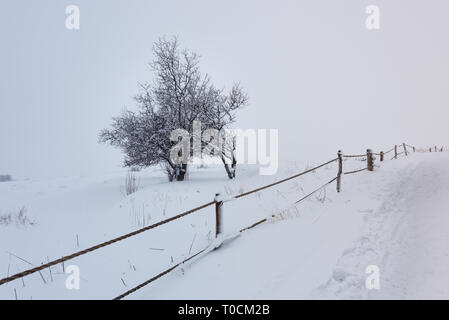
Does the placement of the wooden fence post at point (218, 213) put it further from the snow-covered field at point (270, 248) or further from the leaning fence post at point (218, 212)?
the snow-covered field at point (270, 248)

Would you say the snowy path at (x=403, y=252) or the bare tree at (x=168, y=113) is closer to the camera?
the snowy path at (x=403, y=252)

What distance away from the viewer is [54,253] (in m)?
5.34

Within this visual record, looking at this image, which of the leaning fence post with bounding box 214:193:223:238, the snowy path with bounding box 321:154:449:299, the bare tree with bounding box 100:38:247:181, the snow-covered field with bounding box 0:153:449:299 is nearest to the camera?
the snowy path with bounding box 321:154:449:299

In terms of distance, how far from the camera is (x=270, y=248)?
3846 mm

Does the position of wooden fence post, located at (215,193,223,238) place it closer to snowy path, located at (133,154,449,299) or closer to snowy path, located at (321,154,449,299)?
snowy path, located at (133,154,449,299)

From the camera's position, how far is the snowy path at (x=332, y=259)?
2738mm

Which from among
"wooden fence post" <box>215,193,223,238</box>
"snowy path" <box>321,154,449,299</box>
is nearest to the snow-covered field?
"snowy path" <box>321,154,449,299</box>

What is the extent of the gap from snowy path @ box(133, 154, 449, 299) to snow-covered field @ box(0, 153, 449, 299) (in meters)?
0.02

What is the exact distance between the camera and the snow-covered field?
113 inches

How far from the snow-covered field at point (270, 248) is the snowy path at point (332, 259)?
0.05 feet

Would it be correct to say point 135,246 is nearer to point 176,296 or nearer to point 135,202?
point 176,296

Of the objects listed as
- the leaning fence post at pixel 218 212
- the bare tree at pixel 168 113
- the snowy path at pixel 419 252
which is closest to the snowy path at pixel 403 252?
the snowy path at pixel 419 252

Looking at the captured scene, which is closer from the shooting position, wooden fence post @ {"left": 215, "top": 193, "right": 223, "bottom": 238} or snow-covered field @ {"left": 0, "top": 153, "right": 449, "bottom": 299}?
snow-covered field @ {"left": 0, "top": 153, "right": 449, "bottom": 299}

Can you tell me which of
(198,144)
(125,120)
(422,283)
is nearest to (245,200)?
(422,283)
